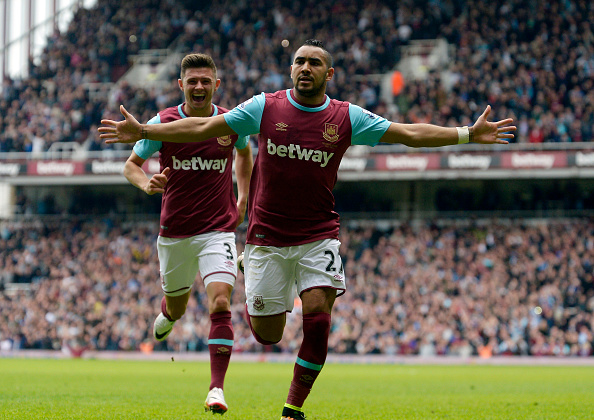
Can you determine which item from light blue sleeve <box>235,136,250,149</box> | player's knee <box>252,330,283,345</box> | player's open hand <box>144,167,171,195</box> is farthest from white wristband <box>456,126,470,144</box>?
light blue sleeve <box>235,136,250,149</box>

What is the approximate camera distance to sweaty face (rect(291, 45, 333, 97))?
22.2ft

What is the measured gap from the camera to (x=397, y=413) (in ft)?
27.6

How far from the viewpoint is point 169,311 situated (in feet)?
31.2

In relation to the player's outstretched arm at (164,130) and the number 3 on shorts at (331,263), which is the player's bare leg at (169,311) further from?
the player's outstretched arm at (164,130)

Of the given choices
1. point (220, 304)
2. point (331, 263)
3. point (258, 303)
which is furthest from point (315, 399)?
point (331, 263)

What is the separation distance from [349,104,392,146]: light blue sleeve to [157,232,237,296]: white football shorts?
2191 mm

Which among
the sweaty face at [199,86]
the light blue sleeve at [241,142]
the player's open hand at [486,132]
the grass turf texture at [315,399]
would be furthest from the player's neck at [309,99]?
the grass turf texture at [315,399]

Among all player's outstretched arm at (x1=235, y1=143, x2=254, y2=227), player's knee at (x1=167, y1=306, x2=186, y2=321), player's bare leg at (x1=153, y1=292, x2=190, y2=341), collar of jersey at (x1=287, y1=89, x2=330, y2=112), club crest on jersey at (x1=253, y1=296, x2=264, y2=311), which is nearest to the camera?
collar of jersey at (x1=287, y1=89, x2=330, y2=112)

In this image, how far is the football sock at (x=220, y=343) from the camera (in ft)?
25.2

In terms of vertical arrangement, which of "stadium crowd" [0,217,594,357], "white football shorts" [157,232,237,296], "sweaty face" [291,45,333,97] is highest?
"sweaty face" [291,45,333,97]

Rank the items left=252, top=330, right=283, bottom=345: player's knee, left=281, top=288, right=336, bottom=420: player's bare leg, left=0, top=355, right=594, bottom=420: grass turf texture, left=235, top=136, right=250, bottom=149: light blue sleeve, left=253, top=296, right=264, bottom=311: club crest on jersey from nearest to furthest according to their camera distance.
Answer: left=281, top=288, right=336, bottom=420: player's bare leg
left=253, top=296, right=264, bottom=311: club crest on jersey
left=252, top=330, right=283, bottom=345: player's knee
left=0, top=355, right=594, bottom=420: grass turf texture
left=235, top=136, right=250, bottom=149: light blue sleeve

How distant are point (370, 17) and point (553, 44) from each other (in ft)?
26.0

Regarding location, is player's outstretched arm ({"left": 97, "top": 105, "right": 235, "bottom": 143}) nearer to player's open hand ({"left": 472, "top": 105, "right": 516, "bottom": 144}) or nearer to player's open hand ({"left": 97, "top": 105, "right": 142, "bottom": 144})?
player's open hand ({"left": 97, "top": 105, "right": 142, "bottom": 144})

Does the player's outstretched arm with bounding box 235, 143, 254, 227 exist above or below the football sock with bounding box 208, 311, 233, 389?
above
